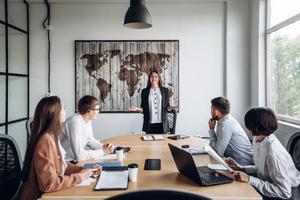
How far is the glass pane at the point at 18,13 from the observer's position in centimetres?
437

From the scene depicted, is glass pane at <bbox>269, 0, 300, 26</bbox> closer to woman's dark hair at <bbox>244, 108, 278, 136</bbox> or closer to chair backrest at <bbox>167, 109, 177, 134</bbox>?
chair backrest at <bbox>167, 109, 177, 134</bbox>

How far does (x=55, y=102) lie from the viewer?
1689 mm

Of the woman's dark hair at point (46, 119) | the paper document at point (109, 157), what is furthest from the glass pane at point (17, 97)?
the woman's dark hair at point (46, 119)

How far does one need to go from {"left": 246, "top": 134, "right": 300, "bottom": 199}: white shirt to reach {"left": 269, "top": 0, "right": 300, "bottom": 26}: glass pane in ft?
7.26

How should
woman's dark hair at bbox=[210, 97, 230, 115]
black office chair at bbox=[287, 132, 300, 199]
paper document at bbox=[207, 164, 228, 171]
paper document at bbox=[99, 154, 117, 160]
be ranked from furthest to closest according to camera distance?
woman's dark hair at bbox=[210, 97, 230, 115], paper document at bbox=[99, 154, 117, 160], paper document at bbox=[207, 164, 228, 171], black office chair at bbox=[287, 132, 300, 199]

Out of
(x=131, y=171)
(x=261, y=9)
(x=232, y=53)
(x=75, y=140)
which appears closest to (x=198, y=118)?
(x=232, y=53)

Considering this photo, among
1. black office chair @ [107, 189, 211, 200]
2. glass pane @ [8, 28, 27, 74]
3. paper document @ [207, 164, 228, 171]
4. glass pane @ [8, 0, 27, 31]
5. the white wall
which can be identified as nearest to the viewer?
black office chair @ [107, 189, 211, 200]

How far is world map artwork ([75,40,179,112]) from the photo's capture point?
4496mm

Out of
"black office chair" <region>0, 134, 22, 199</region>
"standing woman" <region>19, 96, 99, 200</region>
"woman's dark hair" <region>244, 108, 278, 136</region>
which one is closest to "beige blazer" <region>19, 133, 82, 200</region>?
"standing woman" <region>19, 96, 99, 200</region>

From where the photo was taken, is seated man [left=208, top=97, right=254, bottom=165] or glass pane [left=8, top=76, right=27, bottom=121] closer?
seated man [left=208, top=97, right=254, bottom=165]

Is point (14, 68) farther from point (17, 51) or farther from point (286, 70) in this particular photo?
point (286, 70)

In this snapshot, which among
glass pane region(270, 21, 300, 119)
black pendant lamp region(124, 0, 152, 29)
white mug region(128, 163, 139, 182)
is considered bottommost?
white mug region(128, 163, 139, 182)

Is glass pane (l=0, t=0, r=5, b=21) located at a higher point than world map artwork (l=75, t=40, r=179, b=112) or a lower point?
higher

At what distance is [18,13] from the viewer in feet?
14.6
